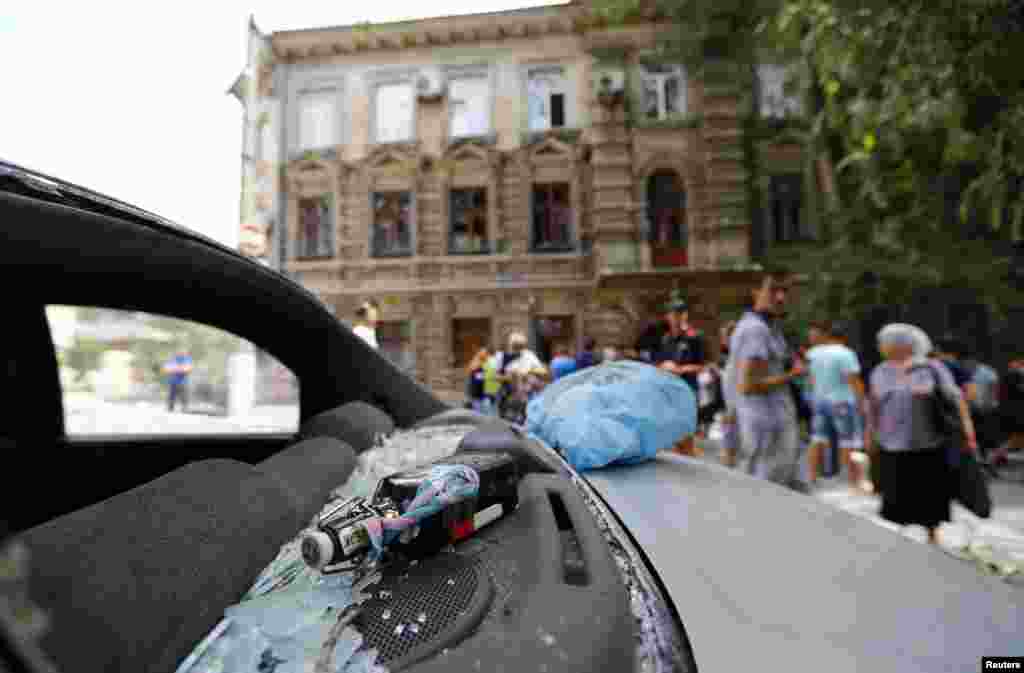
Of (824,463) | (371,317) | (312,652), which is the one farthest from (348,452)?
(824,463)

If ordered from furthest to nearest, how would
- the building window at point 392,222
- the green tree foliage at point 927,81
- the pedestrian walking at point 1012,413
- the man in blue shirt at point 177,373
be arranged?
the building window at point 392,222, the man in blue shirt at point 177,373, the pedestrian walking at point 1012,413, the green tree foliage at point 927,81

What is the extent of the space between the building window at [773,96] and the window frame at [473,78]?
23.1ft

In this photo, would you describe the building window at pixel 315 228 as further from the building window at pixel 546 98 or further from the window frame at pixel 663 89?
the window frame at pixel 663 89

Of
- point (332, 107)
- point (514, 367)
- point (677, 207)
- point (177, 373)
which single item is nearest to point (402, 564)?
point (514, 367)

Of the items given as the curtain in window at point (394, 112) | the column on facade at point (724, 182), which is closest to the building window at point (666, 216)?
the column on facade at point (724, 182)


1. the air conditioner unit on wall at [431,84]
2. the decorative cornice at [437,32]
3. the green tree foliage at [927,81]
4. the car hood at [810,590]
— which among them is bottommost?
the car hood at [810,590]

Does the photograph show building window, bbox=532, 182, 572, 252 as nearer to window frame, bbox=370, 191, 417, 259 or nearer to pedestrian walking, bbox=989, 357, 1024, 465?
window frame, bbox=370, 191, 417, 259

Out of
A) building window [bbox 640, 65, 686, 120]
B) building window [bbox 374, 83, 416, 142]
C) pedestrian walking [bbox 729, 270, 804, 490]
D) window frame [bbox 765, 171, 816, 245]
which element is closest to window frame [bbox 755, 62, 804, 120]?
window frame [bbox 765, 171, 816, 245]

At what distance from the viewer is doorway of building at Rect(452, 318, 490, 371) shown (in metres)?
15.0

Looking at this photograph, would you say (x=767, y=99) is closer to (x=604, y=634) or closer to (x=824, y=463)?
(x=824, y=463)

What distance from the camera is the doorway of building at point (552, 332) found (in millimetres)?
14734

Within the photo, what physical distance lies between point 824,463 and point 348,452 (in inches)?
256

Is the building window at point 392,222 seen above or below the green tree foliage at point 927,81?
above

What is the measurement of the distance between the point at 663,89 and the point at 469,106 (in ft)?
17.3
